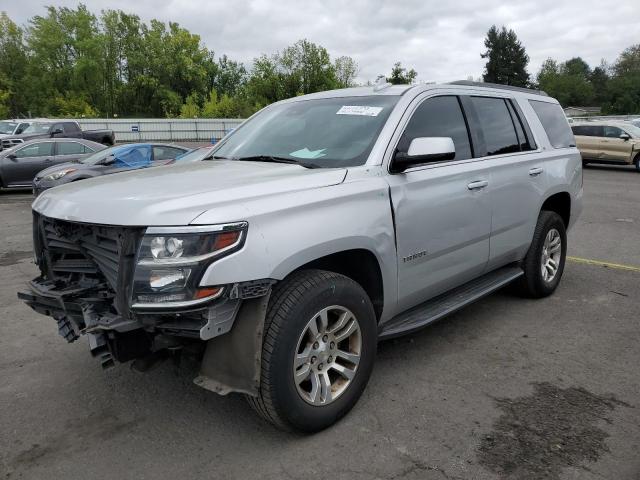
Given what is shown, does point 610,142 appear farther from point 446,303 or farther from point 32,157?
point 446,303

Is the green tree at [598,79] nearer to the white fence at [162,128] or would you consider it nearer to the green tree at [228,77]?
the green tree at [228,77]

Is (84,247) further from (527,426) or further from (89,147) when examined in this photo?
(89,147)

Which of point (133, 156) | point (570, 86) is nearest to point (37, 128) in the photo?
point (133, 156)

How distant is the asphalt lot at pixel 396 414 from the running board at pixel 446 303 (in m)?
0.39

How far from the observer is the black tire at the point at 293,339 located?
8.67ft

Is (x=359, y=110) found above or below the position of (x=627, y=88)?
below

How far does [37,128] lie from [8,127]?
7.28ft

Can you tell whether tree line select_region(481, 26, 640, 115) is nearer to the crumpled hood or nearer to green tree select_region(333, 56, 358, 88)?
green tree select_region(333, 56, 358, 88)

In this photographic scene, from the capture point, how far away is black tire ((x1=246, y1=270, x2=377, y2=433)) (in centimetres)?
264

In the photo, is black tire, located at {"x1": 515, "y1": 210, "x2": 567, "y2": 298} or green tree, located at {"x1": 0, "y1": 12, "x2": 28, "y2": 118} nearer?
black tire, located at {"x1": 515, "y1": 210, "x2": 567, "y2": 298}

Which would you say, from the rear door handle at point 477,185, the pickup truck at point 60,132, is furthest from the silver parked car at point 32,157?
the rear door handle at point 477,185

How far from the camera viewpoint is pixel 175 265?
95.0 inches

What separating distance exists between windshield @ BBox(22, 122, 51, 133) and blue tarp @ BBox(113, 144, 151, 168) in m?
12.4

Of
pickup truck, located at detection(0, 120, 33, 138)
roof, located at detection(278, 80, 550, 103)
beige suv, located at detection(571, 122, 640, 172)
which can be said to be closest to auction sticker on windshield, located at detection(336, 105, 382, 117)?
roof, located at detection(278, 80, 550, 103)
